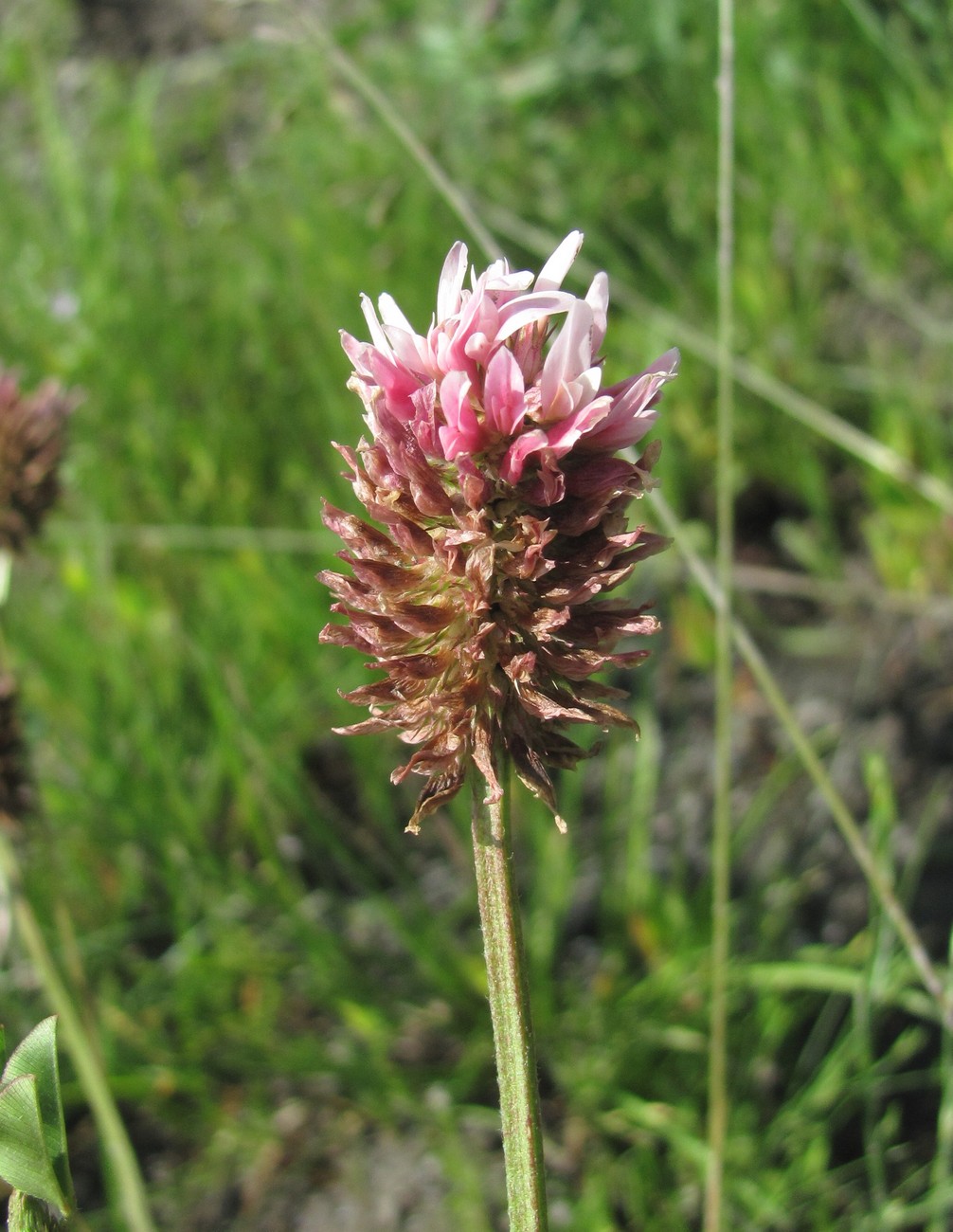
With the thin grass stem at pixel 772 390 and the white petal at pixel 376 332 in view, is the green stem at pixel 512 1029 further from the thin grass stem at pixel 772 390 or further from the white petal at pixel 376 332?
the thin grass stem at pixel 772 390

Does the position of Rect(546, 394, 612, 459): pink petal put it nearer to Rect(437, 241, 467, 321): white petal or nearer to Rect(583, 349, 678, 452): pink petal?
Rect(583, 349, 678, 452): pink petal

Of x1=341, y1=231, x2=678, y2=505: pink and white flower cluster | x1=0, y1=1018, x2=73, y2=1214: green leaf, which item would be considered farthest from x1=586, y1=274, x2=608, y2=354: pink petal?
x1=0, y1=1018, x2=73, y2=1214: green leaf

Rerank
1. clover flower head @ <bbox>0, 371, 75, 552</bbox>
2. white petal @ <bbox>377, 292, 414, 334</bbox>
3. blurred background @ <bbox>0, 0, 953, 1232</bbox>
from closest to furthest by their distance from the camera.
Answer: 1. white petal @ <bbox>377, 292, 414, 334</bbox>
2. clover flower head @ <bbox>0, 371, 75, 552</bbox>
3. blurred background @ <bbox>0, 0, 953, 1232</bbox>

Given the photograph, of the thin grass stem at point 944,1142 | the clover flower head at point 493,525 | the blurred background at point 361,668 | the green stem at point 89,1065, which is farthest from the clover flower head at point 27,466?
the thin grass stem at point 944,1142

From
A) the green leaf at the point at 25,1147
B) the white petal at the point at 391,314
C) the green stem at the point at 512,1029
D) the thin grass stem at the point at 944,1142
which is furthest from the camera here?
the thin grass stem at the point at 944,1142

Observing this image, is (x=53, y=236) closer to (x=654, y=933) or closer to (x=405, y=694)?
(x=654, y=933)
